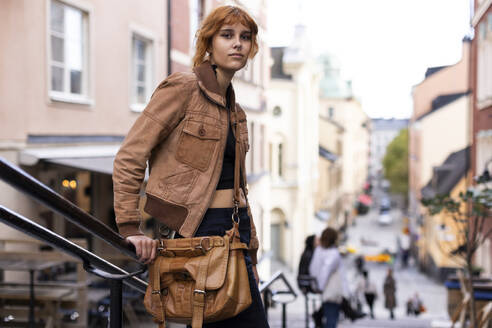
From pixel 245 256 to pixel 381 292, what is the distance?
26545 millimetres

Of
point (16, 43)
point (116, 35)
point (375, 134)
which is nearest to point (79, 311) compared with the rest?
point (16, 43)

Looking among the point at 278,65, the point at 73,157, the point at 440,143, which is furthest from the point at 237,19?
the point at 440,143

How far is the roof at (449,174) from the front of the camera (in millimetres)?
27655

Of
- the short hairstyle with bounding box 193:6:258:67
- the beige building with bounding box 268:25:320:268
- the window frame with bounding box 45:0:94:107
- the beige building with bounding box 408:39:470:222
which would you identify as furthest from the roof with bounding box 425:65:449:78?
the short hairstyle with bounding box 193:6:258:67

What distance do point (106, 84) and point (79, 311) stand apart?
589 centimetres

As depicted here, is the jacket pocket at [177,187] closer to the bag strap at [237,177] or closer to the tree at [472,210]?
the bag strap at [237,177]

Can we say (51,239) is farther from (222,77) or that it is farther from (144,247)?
(222,77)

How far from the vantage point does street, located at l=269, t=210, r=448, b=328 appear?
38.0 ft

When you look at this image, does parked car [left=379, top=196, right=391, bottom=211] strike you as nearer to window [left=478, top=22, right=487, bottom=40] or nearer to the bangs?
window [left=478, top=22, right=487, bottom=40]

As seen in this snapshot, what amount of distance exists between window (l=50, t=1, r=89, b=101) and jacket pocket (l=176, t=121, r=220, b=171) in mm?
7574

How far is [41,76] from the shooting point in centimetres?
880

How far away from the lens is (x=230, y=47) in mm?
2227

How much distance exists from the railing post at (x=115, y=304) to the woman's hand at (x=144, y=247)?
329 mm

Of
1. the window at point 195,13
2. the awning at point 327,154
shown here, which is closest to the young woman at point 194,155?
the window at point 195,13
